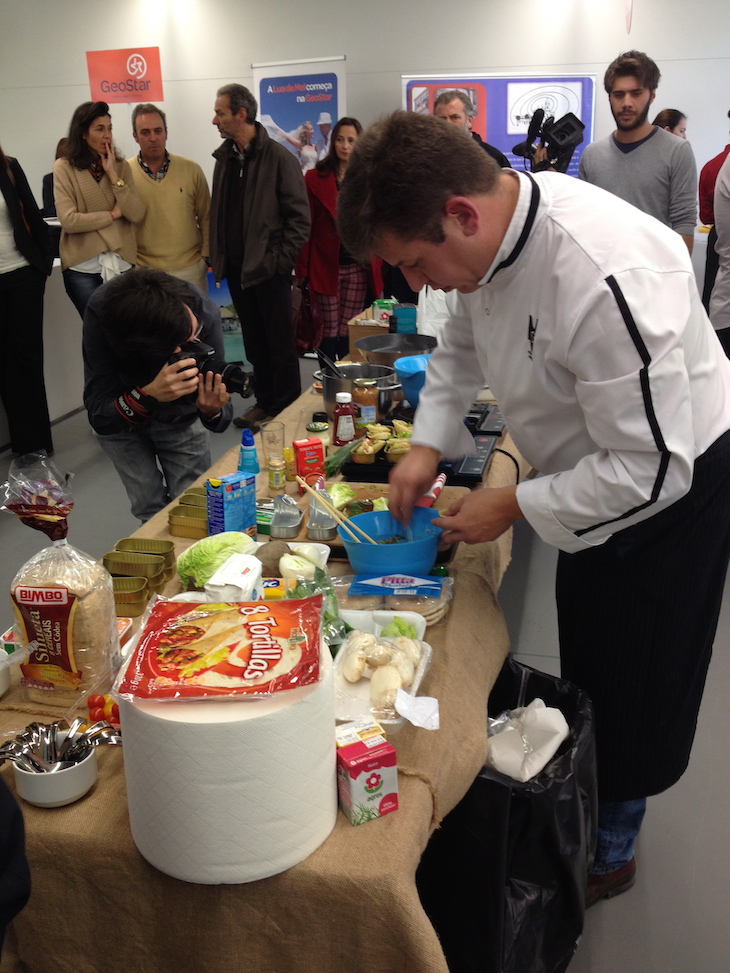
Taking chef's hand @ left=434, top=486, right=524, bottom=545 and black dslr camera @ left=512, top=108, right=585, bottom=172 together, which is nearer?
chef's hand @ left=434, top=486, right=524, bottom=545

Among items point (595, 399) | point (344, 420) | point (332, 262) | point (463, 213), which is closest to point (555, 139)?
point (332, 262)

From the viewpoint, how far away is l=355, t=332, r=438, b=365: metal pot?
2971 millimetres

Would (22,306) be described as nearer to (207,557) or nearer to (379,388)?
(379,388)

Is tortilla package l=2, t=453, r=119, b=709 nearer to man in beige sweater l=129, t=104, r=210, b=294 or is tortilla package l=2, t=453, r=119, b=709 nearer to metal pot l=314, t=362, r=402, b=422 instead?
metal pot l=314, t=362, r=402, b=422

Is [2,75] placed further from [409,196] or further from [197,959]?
[197,959]

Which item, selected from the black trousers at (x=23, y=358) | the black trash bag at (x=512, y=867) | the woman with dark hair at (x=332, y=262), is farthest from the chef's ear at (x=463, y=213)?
the woman with dark hair at (x=332, y=262)

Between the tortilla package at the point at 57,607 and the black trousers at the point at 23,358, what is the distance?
3.36 metres

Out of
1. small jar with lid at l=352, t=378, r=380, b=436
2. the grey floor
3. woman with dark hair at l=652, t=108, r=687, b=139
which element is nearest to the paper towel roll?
the grey floor

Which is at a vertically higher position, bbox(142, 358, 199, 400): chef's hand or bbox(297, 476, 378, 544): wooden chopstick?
bbox(142, 358, 199, 400): chef's hand

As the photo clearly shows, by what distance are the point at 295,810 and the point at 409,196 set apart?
0.89m

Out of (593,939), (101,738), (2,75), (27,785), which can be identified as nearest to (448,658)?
(101,738)

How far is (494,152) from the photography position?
2682mm

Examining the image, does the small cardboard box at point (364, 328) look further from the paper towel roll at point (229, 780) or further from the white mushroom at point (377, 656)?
the paper towel roll at point (229, 780)

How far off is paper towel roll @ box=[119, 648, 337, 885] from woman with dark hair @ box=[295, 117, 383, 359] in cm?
471
